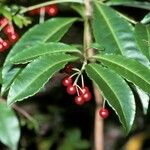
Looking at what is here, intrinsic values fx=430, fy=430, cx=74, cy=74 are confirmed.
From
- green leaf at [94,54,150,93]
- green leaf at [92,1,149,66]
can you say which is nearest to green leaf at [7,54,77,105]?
green leaf at [94,54,150,93]

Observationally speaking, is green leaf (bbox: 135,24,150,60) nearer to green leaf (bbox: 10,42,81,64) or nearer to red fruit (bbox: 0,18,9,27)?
green leaf (bbox: 10,42,81,64)

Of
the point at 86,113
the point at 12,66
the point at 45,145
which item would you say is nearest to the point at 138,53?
the point at 12,66

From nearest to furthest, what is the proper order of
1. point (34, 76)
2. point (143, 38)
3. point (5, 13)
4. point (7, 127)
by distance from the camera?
point (34, 76) → point (143, 38) → point (5, 13) → point (7, 127)

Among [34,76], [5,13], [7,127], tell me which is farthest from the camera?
[7,127]

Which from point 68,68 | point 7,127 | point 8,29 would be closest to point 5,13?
point 8,29

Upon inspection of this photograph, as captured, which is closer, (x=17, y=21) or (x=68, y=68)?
(x=68, y=68)

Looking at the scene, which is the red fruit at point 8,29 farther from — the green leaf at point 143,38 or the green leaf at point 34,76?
the green leaf at point 143,38

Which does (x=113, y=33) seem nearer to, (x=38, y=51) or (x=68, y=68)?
(x=68, y=68)
